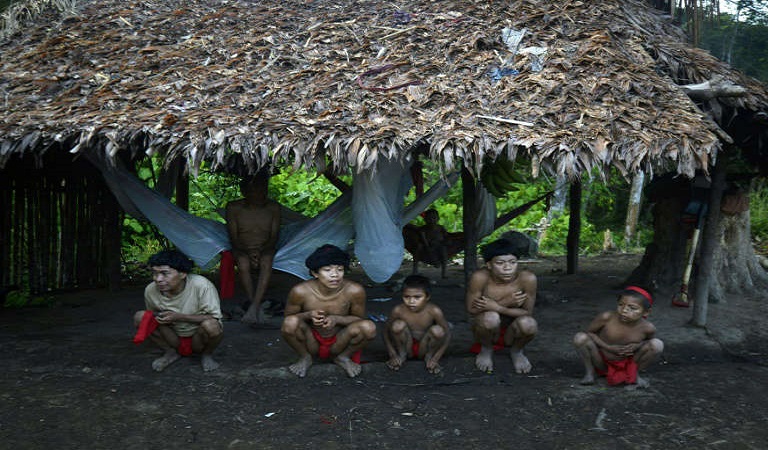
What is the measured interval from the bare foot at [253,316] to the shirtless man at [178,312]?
1168 millimetres

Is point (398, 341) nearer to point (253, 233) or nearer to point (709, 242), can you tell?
point (253, 233)

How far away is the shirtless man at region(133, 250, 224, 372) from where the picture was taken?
4.07 meters

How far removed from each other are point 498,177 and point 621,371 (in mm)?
2018

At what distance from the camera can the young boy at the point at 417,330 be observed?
4250mm

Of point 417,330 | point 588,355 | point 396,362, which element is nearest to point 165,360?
point 396,362

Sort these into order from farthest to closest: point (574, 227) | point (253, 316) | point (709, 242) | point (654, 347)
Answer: point (574, 227) < point (253, 316) < point (709, 242) < point (654, 347)

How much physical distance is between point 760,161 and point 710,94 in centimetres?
156

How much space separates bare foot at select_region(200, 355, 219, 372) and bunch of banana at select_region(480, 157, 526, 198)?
8.25 ft

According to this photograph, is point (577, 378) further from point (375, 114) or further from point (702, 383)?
point (375, 114)

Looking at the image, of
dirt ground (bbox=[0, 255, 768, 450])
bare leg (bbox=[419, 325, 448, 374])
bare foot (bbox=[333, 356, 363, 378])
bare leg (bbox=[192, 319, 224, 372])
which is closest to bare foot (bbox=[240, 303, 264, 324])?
dirt ground (bbox=[0, 255, 768, 450])

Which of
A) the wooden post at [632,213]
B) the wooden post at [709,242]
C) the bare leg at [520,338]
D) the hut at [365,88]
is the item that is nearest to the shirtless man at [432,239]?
the hut at [365,88]

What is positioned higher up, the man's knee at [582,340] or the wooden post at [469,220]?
the wooden post at [469,220]

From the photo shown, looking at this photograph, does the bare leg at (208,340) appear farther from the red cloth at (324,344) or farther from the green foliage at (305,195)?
the green foliage at (305,195)

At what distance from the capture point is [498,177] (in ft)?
18.0
